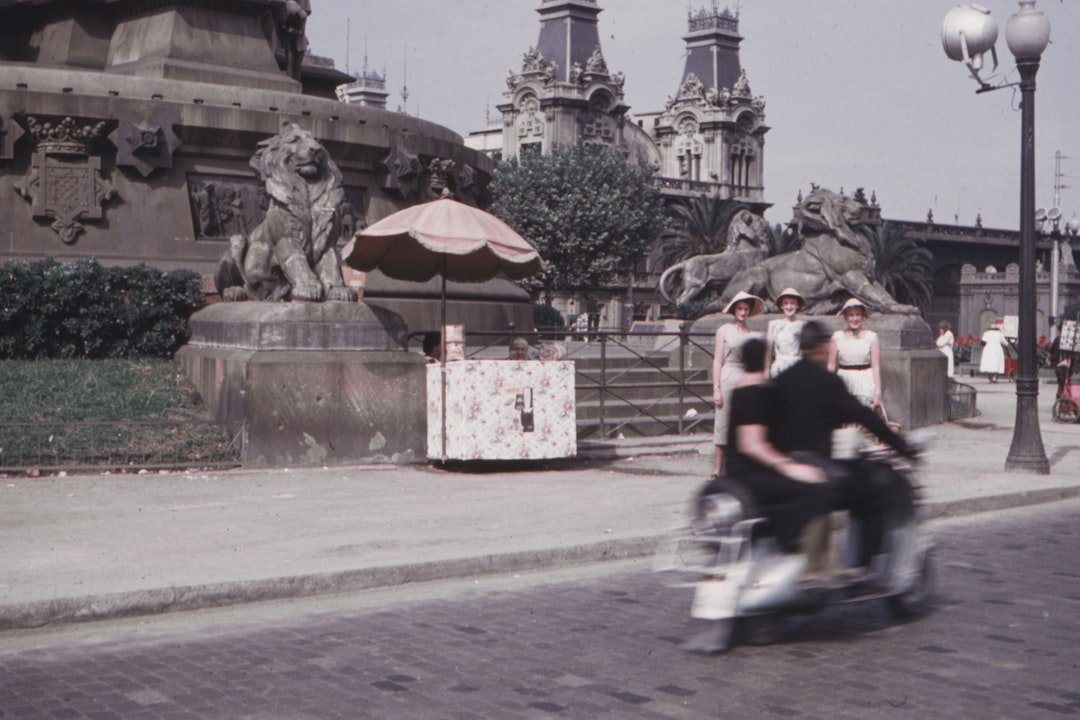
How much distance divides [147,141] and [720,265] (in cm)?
976

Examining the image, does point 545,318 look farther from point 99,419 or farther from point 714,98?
point 714,98

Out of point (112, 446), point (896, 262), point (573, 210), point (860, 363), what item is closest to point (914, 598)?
point (860, 363)

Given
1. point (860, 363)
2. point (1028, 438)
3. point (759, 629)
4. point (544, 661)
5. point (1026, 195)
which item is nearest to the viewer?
point (544, 661)

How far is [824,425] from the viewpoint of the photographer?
713 cm

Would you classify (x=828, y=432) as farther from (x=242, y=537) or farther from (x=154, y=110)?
(x=154, y=110)

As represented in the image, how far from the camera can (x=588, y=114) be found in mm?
112438

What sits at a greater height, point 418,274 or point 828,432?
point 418,274

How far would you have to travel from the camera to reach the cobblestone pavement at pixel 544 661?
19.6 feet

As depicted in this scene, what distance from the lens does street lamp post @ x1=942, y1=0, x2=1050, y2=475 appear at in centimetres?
1437

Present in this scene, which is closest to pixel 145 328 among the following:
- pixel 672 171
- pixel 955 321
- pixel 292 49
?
pixel 292 49

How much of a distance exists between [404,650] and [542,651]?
0.65 meters

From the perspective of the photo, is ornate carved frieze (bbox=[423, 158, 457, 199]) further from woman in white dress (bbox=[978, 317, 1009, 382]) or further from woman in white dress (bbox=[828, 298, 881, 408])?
woman in white dress (bbox=[978, 317, 1009, 382])

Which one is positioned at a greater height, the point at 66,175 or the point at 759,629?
the point at 66,175

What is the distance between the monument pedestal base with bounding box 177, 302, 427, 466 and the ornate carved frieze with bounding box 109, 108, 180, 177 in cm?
383
